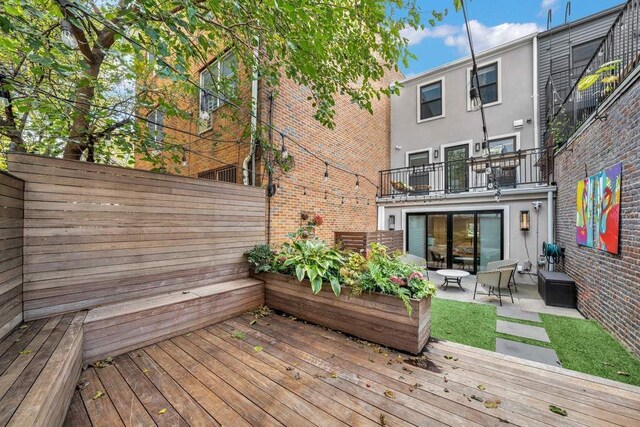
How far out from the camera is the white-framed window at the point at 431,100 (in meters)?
9.76

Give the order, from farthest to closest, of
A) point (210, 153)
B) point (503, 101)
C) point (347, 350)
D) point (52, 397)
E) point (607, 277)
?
point (503, 101) < point (210, 153) < point (607, 277) < point (347, 350) < point (52, 397)

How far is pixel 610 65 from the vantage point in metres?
3.64

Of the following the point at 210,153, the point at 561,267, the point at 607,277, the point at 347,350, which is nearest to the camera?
the point at 347,350

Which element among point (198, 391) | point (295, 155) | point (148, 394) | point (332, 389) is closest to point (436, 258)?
point (295, 155)

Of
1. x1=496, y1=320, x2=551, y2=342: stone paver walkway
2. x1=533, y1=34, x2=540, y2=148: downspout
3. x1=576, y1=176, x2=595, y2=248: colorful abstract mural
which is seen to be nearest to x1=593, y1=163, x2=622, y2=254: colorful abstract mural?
x1=576, y1=176, x2=595, y2=248: colorful abstract mural

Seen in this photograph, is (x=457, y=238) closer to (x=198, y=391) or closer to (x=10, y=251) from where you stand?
(x=198, y=391)

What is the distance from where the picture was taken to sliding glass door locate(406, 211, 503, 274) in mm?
7734

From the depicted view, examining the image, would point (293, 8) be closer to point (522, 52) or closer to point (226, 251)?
point (226, 251)

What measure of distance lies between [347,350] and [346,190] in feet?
18.0

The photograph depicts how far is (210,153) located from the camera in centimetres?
642

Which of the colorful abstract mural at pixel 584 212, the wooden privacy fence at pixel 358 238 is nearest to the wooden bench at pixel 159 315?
the wooden privacy fence at pixel 358 238

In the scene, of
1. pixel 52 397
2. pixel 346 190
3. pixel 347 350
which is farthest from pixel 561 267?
pixel 52 397

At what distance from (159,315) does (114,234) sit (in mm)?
1179

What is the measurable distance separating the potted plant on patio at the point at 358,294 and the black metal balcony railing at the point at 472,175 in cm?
528
